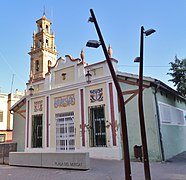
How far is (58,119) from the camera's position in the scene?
48.2 feet

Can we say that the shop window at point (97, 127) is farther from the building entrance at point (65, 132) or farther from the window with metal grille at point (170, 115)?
the window with metal grille at point (170, 115)

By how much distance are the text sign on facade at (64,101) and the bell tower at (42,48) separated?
16.9 meters

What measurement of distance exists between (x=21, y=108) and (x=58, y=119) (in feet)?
15.6

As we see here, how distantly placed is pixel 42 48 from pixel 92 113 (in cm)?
2218

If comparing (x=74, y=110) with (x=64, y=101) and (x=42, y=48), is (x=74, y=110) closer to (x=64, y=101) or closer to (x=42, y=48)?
(x=64, y=101)

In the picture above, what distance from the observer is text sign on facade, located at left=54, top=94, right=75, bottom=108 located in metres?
14.2

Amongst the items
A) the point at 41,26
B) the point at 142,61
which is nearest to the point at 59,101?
the point at 142,61

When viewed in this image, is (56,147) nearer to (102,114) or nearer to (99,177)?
(102,114)

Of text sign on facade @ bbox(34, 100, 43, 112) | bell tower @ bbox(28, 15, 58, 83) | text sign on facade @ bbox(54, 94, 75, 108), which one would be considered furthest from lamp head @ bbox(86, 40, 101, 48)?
bell tower @ bbox(28, 15, 58, 83)

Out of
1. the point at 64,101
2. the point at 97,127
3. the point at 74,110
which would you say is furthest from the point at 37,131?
the point at 97,127

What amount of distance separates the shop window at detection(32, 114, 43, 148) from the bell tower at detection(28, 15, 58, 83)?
51.8 feet

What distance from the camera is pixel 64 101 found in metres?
14.6

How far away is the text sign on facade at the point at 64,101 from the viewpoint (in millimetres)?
14209

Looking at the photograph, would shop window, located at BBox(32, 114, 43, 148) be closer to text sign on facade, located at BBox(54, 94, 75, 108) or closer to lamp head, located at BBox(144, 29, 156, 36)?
text sign on facade, located at BBox(54, 94, 75, 108)
